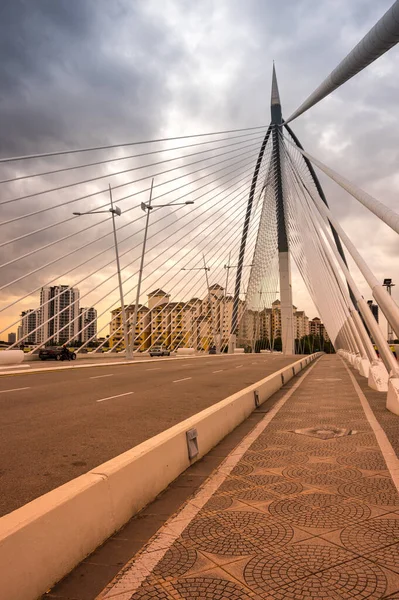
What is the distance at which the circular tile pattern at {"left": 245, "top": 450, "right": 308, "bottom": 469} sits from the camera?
5.91 meters

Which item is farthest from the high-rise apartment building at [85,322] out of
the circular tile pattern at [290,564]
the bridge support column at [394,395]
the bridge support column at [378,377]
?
the circular tile pattern at [290,564]

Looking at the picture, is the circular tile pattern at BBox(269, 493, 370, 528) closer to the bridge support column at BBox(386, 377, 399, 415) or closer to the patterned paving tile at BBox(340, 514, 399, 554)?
the patterned paving tile at BBox(340, 514, 399, 554)

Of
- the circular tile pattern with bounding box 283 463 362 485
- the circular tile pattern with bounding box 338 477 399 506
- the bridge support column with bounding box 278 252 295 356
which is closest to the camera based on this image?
the circular tile pattern with bounding box 338 477 399 506

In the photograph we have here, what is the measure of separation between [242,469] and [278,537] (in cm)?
203

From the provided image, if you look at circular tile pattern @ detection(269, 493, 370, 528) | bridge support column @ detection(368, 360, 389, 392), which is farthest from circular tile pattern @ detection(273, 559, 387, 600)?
bridge support column @ detection(368, 360, 389, 392)

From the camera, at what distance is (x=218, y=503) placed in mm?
4520

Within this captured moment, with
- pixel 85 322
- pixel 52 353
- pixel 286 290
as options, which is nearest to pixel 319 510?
pixel 52 353

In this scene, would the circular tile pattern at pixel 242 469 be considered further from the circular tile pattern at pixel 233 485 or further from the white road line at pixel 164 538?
the circular tile pattern at pixel 233 485

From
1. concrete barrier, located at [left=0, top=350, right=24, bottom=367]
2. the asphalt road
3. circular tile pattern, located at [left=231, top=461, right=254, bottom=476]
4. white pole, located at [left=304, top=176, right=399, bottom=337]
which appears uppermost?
white pole, located at [left=304, top=176, right=399, bottom=337]

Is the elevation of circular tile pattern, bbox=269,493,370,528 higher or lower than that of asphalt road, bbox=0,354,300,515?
lower

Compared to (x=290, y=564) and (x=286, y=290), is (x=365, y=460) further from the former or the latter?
(x=286, y=290)

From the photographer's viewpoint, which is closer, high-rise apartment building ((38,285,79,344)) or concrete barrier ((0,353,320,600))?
concrete barrier ((0,353,320,600))

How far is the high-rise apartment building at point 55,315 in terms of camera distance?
936 inches

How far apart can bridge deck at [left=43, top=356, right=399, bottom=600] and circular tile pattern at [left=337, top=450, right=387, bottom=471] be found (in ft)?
0.04
